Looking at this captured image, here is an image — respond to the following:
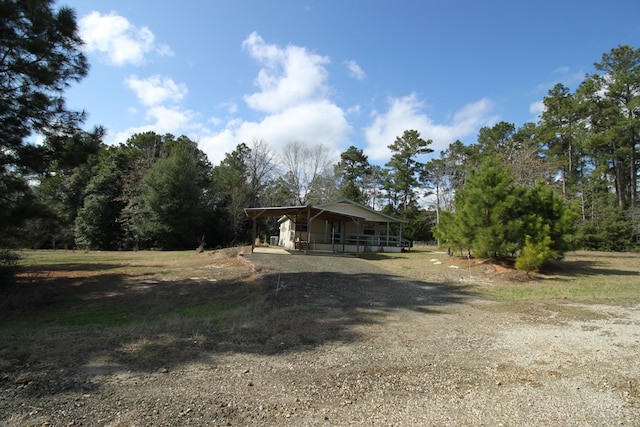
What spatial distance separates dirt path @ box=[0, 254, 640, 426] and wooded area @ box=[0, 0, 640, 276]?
775 cm

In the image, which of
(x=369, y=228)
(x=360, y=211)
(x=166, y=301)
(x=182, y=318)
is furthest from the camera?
(x=369, y=228)

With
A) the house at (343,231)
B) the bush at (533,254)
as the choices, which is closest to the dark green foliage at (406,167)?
the house at (343,231)

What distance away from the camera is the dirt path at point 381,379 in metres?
2.86

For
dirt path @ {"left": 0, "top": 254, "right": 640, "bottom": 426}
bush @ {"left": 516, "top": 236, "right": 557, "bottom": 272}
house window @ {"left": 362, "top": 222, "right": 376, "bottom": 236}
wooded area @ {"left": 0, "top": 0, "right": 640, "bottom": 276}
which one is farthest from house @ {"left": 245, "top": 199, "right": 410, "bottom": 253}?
dirt path @ {"left": 0, "top": 254, "right": 640, "bottom": 426}

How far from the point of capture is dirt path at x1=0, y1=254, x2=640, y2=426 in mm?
2863

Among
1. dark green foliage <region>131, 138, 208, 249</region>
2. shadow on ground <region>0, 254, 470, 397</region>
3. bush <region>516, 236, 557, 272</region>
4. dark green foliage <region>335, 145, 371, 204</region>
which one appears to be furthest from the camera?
dark green foliage <region>335, 145, 371, 204</region>

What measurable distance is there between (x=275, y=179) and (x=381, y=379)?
1553 inches

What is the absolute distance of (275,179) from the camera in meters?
42.2

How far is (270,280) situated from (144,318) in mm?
4057

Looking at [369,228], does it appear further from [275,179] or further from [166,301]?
[166,301]

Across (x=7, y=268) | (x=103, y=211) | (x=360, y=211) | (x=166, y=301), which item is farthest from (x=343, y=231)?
(x=103, y=211)

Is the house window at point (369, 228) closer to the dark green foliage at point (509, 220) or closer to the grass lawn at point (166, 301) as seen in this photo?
the grass lawn at point (166, 301)

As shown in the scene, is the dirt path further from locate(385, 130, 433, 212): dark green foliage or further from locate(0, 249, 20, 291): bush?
locate(385, 130, 433, 212): dark green foliage

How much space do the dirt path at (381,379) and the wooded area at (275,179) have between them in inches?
305
